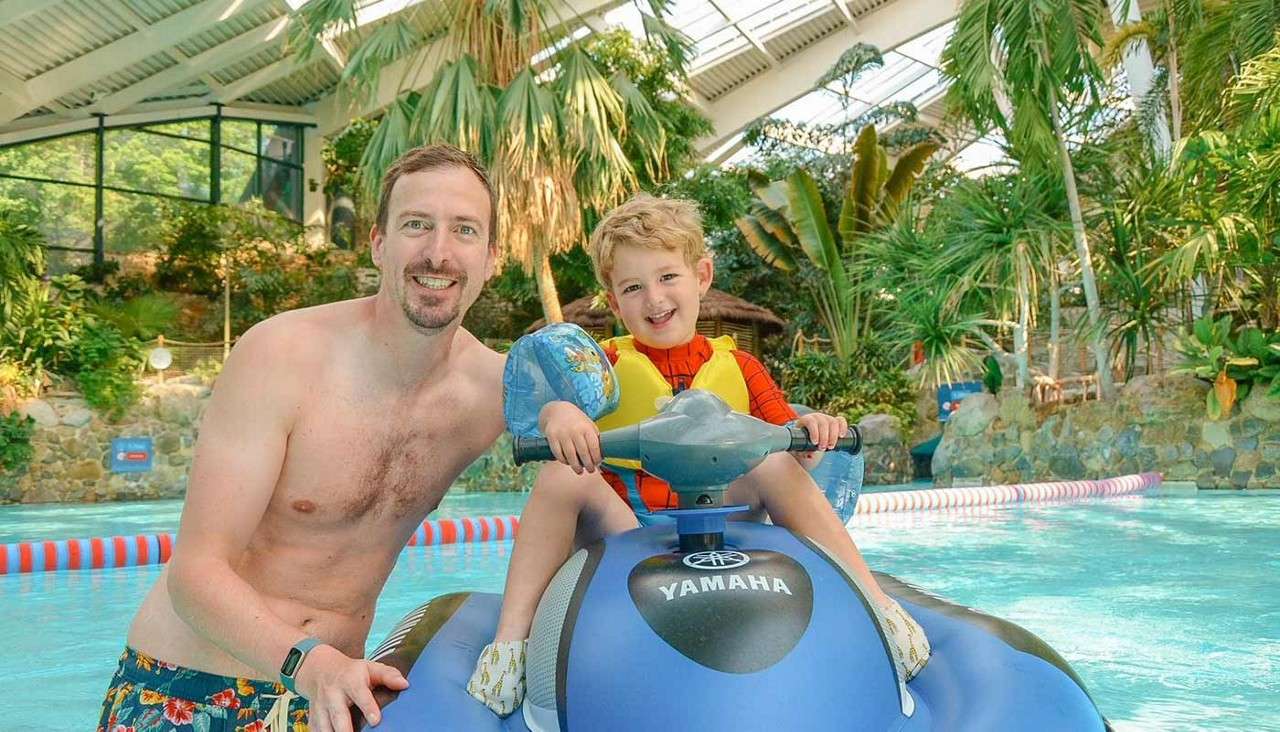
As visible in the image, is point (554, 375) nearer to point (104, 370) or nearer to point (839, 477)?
point (839, 477)

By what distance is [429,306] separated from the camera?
7.06ft

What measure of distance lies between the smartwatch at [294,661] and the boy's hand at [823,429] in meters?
0.84

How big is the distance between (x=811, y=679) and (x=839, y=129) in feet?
74.9

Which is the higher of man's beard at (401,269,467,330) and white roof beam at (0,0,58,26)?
white roof beam at (0,0,58,26)

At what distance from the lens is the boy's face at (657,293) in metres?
2.63

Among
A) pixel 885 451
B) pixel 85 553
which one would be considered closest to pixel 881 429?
pixel 885 451

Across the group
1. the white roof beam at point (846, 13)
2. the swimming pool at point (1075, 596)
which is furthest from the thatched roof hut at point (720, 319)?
the swimming pool at point (1075, 596)

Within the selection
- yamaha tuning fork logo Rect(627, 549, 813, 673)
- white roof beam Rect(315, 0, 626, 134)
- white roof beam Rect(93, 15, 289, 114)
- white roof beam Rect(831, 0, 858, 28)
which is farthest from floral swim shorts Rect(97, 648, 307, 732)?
white roof beam Rect(831, 0, 858, 28)

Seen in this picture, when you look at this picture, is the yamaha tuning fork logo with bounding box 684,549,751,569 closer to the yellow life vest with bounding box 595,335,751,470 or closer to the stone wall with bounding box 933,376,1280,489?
the yellow life vest with bounding box 595,335,751,470

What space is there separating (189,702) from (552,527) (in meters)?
0.73

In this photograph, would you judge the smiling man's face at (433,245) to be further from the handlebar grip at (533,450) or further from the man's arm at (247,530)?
the handlebar grip at (533,450)

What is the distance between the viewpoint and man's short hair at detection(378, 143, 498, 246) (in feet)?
7.18

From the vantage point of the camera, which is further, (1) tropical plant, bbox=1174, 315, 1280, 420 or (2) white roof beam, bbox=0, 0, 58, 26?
(2) white roof beam, bbox=0, 0, 58, 26

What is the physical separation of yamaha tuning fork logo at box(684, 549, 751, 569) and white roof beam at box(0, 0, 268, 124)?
1900 centimetres
